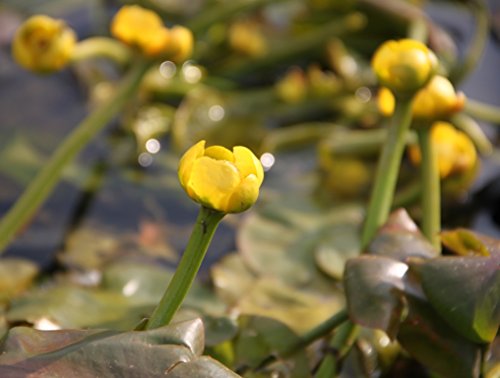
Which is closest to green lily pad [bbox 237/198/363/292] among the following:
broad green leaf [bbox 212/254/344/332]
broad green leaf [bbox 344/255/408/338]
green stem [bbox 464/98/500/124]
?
broad green leaf [bbox 212/254/344/332]

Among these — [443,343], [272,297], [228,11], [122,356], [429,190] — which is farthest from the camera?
[228,11]

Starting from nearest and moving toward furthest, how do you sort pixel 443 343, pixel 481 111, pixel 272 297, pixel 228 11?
pixel 443 343
pixel 272 297
pixel 481 111
pixel 228 11

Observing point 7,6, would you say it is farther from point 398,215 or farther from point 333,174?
point 398,215

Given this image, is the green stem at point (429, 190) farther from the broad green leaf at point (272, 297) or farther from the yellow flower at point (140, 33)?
the yellow flower at point (140, 33)

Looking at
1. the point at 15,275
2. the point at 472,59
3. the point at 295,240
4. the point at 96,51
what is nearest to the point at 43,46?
the point at 96,51

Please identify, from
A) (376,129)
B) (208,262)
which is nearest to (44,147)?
(208,262)

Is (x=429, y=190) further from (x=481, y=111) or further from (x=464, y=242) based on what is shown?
(x=481, y=111)

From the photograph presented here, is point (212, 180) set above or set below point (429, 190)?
above

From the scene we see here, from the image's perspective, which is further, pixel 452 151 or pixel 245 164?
pixel 452 151
